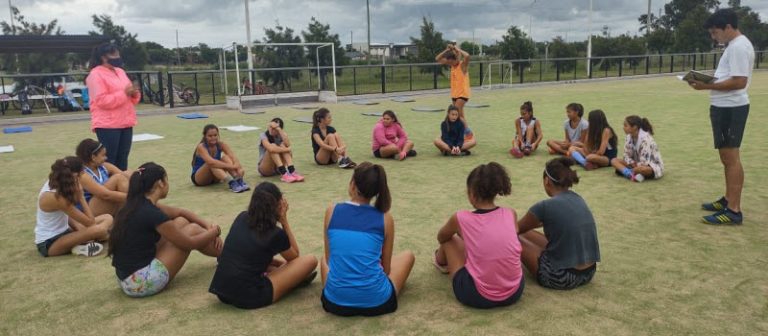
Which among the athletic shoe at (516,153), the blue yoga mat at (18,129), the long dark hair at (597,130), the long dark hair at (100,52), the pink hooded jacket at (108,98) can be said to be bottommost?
the athletic shoe at (516,153)

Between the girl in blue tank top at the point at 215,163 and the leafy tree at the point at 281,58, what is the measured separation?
14786mm

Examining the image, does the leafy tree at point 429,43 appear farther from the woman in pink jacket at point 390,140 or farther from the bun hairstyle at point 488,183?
the bun hairstyle at point 488,183

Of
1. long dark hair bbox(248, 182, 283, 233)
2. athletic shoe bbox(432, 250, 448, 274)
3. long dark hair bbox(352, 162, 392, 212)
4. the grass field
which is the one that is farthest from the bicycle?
long dark hair bbox(352, 162, 392, 212)

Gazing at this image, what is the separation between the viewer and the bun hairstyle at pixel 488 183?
344cm

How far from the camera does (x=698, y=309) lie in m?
3.52

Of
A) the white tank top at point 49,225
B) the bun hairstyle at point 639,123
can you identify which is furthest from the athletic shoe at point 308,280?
the bun hairstyle at point 639,123

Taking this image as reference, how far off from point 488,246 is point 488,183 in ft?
1.22

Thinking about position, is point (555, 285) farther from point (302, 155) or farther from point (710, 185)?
point (302, 155)

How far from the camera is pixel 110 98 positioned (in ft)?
20.5

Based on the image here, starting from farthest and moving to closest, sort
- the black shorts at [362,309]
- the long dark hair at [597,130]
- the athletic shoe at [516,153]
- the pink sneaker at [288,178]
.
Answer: the athletic shoe at [516,153], the long dark hair at [597,130], the pink sneaker at [288,178], the black shorts at [362,309]

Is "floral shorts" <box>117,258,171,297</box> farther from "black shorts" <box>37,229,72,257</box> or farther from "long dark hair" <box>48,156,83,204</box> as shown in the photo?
"black shorts" <box>37,229,72,257</box>

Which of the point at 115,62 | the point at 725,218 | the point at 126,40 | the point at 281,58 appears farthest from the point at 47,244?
the point at 126,40

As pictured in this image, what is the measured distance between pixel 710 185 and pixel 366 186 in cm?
500

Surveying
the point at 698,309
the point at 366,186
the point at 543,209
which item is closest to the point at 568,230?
the point at 543,209
